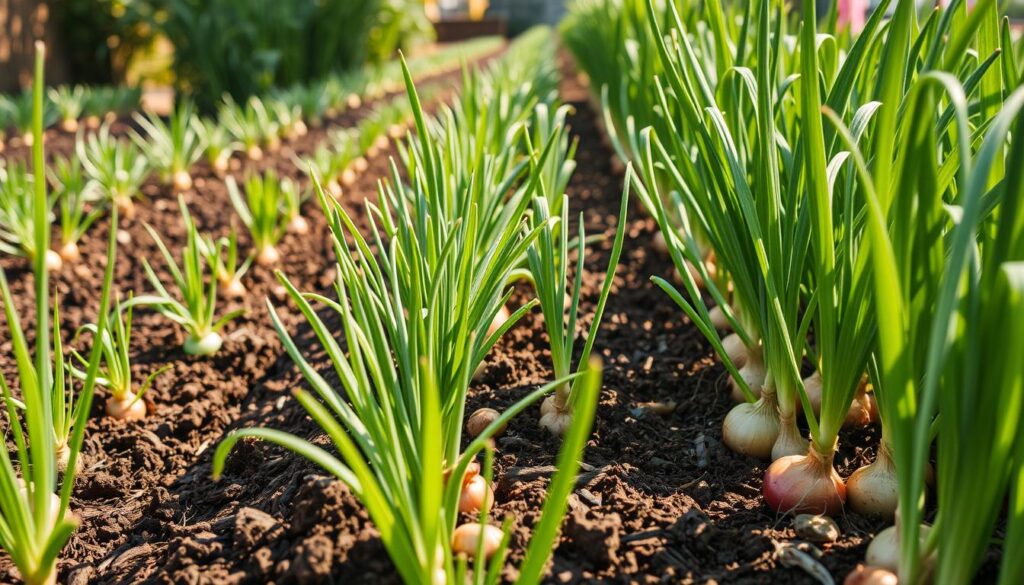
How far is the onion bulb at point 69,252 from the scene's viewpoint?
8.06 feet

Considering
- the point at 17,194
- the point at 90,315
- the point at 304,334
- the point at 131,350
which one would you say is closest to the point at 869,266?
the point at 304,334

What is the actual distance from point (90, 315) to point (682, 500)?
169cm

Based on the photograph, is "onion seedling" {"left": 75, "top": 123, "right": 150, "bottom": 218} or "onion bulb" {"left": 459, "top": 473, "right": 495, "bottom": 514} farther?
"onion seedling" {"left": 75, "top": 123, "right": 150, "bottom": 218}

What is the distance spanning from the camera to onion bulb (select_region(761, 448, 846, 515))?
1.04 metres

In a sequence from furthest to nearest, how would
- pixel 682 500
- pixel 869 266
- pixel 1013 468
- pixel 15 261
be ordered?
1. pixel 15 261
2. pixel 682 500
3. pixel 869 266
4. pixel 1013 468

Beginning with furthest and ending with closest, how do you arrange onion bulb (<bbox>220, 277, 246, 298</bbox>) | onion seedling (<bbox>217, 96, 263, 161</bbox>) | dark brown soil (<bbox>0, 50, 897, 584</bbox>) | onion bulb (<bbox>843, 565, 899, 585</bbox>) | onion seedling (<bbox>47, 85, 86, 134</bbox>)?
onion seedling (<bbox>47, 85, 86, 134</bbox>)
onion seedling (<bbox>217, 96, 263, 161</bbox>)
onion bulb (<bbox>220, 277, 246, 298</bbox>)
dark brown soil (<bbox>0, 50, 897, 584</bbox>)
onion bulb (<bbox>843, 565, 899, 585</bbox>)

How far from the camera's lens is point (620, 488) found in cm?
112

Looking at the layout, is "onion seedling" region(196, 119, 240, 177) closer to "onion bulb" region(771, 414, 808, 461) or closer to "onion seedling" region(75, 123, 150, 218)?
"onion seedling" region(75, 123, 150, 218)

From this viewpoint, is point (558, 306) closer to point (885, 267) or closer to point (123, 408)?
point (885, 267)

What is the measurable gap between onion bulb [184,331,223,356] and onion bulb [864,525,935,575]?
139 centimetres

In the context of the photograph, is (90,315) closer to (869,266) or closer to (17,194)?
(17,194)

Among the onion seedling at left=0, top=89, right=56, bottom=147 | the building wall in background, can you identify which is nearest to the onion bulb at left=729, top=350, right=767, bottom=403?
the onion seedling at left=0, top=89, right=56, bottom=147

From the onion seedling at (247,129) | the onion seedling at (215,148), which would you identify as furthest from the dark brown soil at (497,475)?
the onion seedling at (247,129)

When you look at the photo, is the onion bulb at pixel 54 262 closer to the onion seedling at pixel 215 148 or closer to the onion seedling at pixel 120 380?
the onion seedling at pixel 120 380
